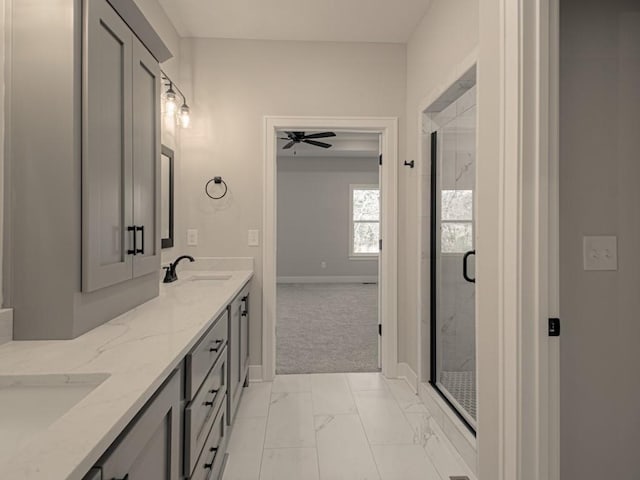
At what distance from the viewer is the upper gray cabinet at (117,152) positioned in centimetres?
132

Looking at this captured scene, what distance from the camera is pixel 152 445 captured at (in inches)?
40.0

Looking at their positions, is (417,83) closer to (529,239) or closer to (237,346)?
(529,239)

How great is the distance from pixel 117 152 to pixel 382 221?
2182 mm

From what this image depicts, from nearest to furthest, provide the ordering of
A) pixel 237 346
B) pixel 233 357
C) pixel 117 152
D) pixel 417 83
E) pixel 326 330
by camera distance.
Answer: pixel 117 152, pixel 233 357, pixel 237 346, pixel 417 83, pixel 326 330

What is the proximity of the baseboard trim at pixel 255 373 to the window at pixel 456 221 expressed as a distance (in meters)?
1.69

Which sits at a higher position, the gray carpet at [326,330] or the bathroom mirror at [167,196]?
the bathroom mirror at [167,196]

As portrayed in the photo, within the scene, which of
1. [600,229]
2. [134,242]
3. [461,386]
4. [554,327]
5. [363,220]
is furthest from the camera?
[363,220]

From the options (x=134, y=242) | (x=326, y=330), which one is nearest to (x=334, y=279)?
(x=326, y=330)

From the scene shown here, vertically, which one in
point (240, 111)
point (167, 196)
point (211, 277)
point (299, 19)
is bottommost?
point (211, 277)

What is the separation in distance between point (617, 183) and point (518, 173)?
0.41 meters

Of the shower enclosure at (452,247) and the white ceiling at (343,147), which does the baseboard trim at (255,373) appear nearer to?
the shower enclosure at (452,247)

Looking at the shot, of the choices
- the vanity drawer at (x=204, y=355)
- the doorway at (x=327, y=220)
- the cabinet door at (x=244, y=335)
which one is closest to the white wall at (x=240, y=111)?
the cabinet door at (x=244, y=335)

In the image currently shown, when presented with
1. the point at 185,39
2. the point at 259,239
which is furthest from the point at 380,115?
the point at 185,39

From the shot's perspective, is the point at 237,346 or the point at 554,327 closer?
the point at 554,327
